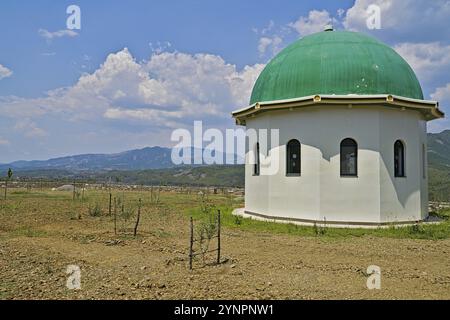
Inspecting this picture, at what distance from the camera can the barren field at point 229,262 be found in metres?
6.97

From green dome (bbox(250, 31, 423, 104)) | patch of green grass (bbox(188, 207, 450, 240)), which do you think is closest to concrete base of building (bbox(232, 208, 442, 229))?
patch of green grass (bbox(188, 207, 450, 240))

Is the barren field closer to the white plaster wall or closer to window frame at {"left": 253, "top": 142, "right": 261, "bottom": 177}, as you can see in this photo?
the white plaster wall

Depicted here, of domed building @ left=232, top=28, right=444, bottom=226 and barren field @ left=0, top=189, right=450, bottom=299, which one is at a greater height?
domed building @ left=232, top=28, right=444, bottom=226

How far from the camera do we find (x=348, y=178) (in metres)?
14.8

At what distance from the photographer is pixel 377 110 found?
14703 mm

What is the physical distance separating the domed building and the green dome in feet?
0.13

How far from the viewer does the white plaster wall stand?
14.7 m

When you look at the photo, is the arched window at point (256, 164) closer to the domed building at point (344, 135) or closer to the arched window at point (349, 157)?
the domed building at point (344, 135)

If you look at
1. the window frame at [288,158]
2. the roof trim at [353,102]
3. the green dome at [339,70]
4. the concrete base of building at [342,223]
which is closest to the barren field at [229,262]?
the concrete base of building at [342,223]

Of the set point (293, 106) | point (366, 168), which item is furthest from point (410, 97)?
point (293, 106)

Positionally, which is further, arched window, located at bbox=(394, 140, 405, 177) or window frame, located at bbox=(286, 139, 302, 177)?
arched window, located at bbox=(394, 140, 405, 177)

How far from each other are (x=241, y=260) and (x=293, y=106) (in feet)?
24.0

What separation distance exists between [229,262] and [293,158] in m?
7.35
